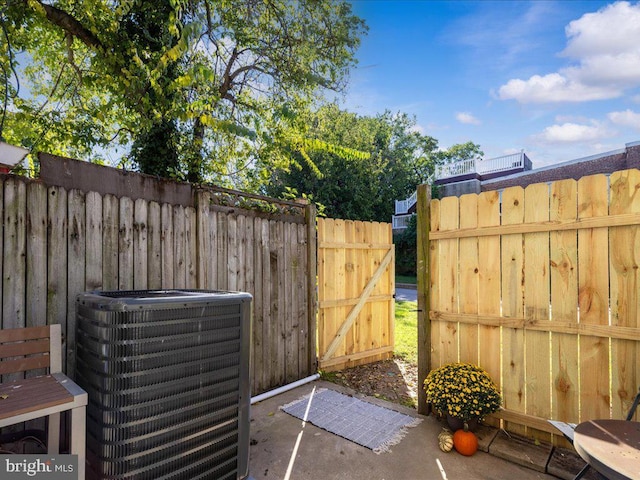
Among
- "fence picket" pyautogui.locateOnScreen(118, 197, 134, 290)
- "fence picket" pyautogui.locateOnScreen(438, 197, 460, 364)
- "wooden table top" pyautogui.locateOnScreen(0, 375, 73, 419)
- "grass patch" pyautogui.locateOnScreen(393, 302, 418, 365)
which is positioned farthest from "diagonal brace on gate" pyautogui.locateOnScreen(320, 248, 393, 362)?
"wooden table top" pyautogui.locateOnScreen(0, 375, 73, 419)

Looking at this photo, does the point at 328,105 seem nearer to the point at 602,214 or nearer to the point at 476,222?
the point at 476,222

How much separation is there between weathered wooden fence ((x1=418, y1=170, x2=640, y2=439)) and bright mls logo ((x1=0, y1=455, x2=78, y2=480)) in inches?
102

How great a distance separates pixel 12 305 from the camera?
1.91 metres

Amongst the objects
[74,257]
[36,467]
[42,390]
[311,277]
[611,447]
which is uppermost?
[74,257]

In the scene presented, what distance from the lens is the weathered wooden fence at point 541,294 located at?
211cm

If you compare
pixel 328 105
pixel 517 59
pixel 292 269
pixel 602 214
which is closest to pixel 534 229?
pixel 602 214

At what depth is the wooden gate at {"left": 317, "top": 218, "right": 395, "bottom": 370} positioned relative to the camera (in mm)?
4105

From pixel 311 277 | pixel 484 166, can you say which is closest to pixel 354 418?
pixel 311 277

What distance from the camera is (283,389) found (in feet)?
11.5

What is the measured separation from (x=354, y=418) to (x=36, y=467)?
2.19m

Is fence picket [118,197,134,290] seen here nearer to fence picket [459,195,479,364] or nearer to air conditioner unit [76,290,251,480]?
air conditioner unit [76,290,251,480]

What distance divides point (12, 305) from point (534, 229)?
137 inches

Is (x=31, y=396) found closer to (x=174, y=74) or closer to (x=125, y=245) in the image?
(x=125, y=245)

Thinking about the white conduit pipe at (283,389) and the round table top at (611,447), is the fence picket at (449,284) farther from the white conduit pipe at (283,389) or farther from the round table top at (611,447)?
the white conduit pipe at (283,389)
